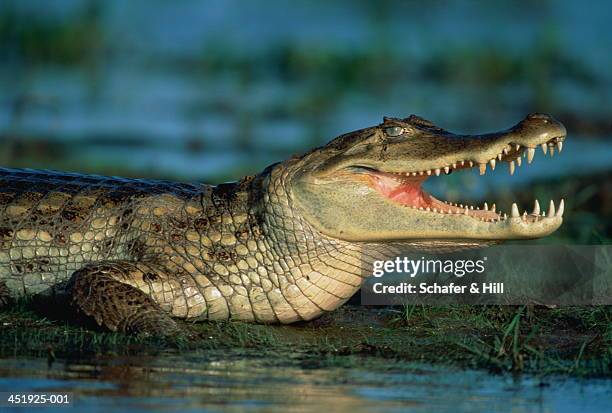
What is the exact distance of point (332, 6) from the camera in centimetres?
2056

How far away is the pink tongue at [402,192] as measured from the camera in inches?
259

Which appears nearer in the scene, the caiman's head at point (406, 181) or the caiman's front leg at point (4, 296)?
the caiman's head at point (406, 181)

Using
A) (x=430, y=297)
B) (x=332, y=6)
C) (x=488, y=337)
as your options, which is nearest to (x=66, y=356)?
(x=488, y=337)

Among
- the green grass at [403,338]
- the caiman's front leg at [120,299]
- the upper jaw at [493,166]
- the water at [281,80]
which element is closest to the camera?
the green grass at [403,338]

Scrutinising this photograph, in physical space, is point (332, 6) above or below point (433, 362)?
above

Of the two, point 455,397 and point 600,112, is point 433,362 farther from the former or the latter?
point 600,112

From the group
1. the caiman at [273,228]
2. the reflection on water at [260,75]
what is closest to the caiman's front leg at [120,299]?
the caiman at [273,228]

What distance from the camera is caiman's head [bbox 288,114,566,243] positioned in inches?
244

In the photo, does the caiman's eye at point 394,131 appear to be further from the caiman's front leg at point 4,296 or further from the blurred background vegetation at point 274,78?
the blurred background vegetation at point 274,78

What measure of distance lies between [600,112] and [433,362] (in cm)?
1132

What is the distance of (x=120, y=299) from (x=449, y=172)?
6.32 ft

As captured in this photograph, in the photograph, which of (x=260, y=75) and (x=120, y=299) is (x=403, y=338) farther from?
(x=260, y=75)

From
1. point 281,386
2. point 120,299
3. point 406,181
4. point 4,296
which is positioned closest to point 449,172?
point 406,181

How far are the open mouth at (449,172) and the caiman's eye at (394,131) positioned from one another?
0.73ft
